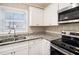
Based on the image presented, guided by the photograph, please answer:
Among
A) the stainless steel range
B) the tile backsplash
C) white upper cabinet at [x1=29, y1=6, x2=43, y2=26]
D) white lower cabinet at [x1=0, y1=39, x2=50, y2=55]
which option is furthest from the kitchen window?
the stainless steel range

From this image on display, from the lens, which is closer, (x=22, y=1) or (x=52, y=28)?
(x=22, y=1)

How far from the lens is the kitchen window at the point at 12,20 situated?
40.0 inches

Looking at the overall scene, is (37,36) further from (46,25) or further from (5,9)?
(5,9)

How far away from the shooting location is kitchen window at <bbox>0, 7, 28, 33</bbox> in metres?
1.02

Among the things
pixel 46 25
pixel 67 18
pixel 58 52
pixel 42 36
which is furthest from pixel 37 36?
pixel 67 18

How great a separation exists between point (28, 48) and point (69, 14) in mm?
638

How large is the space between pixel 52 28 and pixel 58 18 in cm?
15

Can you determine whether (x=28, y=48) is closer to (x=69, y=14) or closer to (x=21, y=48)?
(x=21, y=48)

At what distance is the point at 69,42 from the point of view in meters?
1.09

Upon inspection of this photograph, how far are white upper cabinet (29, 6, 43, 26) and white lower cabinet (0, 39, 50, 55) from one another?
22cm

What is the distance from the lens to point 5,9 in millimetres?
1010

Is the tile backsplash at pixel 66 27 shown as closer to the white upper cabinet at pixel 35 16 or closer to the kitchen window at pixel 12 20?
the white upper cabinet at pixel 35 16

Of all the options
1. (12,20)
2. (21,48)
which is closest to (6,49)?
(21,48)

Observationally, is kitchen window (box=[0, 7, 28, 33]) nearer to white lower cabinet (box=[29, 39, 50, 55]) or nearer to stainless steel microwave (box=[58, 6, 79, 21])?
white lower cabinet (box=[29, 39, 50, 55])
